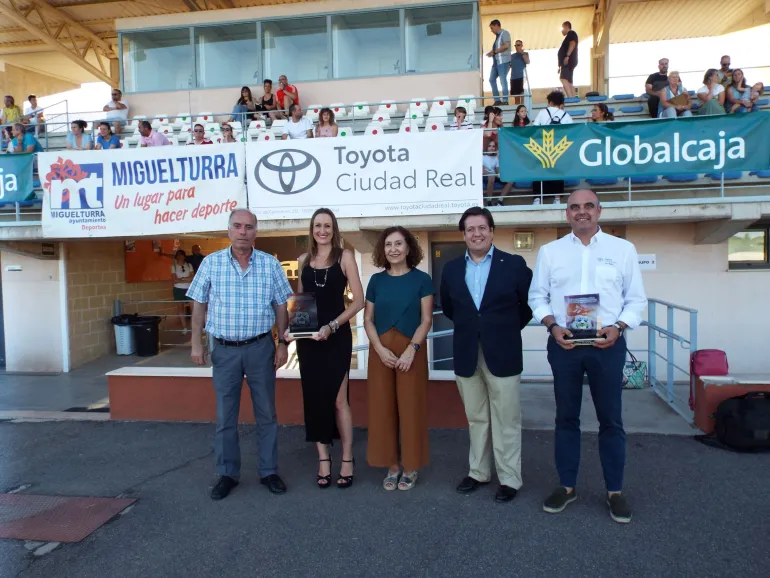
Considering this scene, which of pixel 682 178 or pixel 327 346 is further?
pixel 682 178

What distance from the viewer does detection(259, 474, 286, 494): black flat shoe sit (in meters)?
4.10

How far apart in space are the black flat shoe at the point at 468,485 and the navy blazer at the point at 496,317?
2.59 feet

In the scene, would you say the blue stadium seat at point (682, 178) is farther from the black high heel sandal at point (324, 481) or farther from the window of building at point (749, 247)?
the black high heel sandal at point (324, 481)

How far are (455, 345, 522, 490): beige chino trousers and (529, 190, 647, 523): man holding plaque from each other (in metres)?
0.30

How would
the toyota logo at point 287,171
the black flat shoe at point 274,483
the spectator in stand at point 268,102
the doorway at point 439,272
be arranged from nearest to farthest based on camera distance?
the black flat shoe at point 274,483 → the toyota logo at point 287,171 → the doorway at point 439,272 → the spectator in stand at point 268,102

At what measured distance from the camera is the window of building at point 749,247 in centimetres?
884

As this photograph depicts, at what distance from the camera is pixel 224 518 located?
147 inches

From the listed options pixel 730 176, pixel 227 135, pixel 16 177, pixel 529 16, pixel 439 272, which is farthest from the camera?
pixel 529 16

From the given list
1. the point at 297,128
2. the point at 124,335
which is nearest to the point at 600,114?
the point at 297,128

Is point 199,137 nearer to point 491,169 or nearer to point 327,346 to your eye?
point 491,169

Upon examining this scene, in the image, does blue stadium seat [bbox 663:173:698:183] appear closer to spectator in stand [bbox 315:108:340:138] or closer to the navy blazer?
spectator in stand [bbox 315:108:340:138]

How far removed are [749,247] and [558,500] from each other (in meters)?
7.21

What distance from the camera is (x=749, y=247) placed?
8.90m

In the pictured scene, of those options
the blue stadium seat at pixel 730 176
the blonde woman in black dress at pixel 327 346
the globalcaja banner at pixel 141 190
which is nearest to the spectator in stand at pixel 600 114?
the blue stadium seat at pixel 730 176
